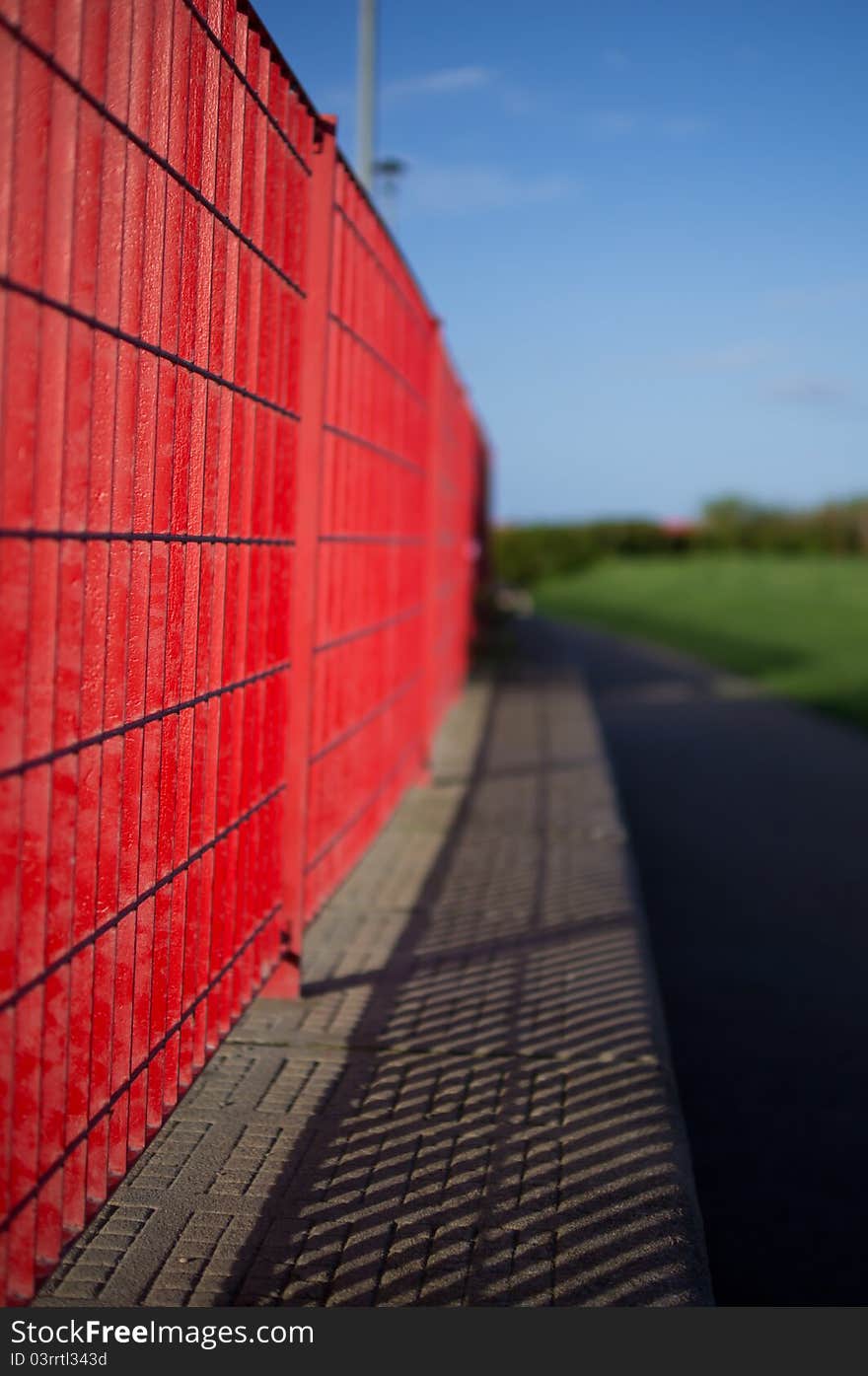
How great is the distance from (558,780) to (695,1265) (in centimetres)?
673

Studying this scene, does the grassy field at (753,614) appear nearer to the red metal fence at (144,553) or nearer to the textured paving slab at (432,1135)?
the textured paving slab at (432,1135)

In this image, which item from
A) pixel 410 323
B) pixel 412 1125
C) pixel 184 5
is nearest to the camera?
pixel 184 5

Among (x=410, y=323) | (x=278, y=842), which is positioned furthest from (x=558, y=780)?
(x=278, y=842)

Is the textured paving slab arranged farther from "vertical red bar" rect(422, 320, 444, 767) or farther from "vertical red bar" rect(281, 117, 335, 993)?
"vertical red bar" rect(422, 320, 444, 767)

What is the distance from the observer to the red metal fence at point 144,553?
2.51 m

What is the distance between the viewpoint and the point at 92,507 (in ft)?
9.21

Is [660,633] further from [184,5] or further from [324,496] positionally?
[184,5]

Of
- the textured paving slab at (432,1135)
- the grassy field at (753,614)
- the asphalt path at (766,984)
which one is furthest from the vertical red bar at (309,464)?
the grassy field at (753,614)

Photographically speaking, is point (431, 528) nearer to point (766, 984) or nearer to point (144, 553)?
point (766, 984)

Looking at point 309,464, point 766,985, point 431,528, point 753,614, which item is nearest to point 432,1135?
point 309,464

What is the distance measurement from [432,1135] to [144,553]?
5.46ft

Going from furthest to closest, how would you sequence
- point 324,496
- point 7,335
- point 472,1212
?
1. point 324,496
2. point 472,1212
3. point 7,335

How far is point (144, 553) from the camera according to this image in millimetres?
3145

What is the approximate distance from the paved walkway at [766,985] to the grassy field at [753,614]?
4414 mm
